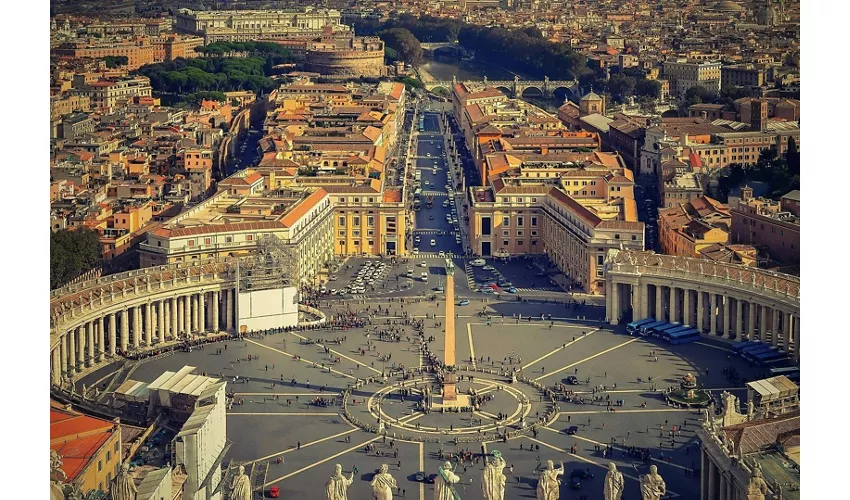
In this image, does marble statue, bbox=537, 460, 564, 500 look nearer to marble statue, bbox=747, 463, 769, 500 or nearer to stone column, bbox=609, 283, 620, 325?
marble statue, bbox=747, 463, 769, 500

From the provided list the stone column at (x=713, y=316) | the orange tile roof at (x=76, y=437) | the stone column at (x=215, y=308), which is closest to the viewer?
the orange tile roof at (x=76, y=437)

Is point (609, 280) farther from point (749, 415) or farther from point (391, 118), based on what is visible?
point (391, 118)

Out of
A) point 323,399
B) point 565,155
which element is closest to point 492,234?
point 565,155


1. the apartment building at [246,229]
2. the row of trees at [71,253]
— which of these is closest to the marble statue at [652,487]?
the apartment building at [246,229]

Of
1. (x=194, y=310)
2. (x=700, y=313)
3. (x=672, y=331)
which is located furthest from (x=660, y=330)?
(x=194, y=310)

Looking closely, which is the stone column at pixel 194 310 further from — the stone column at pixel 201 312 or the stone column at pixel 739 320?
the stone column at pixel 739 320

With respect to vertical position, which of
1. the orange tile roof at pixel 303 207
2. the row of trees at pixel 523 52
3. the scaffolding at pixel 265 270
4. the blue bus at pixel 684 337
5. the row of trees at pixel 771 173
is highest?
the row of trees at pixel 523 52
